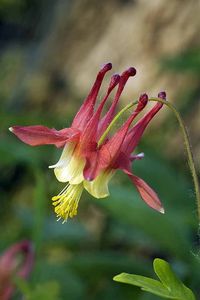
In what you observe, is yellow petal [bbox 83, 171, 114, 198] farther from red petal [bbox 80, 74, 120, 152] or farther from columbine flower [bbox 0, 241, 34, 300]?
columbine flower [bbox 0, 241, 34, 300]

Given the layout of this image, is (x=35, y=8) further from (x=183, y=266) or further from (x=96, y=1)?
(x=183, y=266)

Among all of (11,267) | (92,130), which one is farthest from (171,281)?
(11,267)

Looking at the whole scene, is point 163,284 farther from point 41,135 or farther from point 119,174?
point 119,174

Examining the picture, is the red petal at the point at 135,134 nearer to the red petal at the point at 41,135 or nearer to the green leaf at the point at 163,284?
the red petal at the point at 41,135

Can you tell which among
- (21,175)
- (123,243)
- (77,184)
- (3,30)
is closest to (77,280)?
(123,243)

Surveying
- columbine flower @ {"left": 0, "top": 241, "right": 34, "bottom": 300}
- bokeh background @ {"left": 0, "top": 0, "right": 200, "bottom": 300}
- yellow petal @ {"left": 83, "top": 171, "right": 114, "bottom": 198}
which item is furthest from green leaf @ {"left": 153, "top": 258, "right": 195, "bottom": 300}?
columbine flower @ {"left": 0, "top": 241, "right": 34, "bottom": 300}
